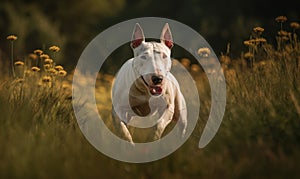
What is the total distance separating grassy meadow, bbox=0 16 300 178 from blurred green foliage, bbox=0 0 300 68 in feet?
23.7

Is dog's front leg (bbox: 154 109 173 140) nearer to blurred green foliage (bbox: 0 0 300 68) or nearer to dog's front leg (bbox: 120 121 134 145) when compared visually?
dog's front leg (bbox: 120 121 134 145)

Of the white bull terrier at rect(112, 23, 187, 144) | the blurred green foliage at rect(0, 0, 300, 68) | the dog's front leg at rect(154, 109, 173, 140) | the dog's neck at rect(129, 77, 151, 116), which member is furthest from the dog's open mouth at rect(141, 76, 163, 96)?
the blurred green foliage at rect(0, 0, 300, 68)

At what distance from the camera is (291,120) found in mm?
4383

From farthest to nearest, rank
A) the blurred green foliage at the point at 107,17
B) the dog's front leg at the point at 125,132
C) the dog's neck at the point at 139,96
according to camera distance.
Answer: the blurred green foliage at the point at 107,17 < the dog's neck at the point at 139,96 < the dog's front leg at the point at 125,132

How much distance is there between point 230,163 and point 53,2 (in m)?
13.1

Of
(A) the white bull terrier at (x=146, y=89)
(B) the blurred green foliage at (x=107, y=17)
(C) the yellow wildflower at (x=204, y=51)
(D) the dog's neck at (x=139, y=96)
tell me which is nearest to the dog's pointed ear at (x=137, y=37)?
(A) the white bull terrier at (x=146, y=89)

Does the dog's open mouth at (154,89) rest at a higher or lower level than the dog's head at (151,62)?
lower

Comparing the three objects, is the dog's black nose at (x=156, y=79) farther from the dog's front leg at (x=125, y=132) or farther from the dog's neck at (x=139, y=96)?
the dog's front leg at (x=125, y=132)

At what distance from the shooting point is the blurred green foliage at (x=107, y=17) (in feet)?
44.9

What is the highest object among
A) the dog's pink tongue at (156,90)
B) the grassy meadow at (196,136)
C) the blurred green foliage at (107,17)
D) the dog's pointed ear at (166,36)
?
the blurred green foliage at (107,17)

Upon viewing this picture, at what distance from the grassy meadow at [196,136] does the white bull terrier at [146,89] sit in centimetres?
39

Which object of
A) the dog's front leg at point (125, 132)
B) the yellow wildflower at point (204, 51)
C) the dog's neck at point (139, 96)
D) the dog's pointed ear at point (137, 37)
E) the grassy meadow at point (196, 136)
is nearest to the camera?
the grassy meadow at point (196, 136)

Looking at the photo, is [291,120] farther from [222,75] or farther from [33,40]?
[33,40]

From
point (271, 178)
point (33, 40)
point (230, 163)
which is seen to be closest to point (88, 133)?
point (230, 163)
